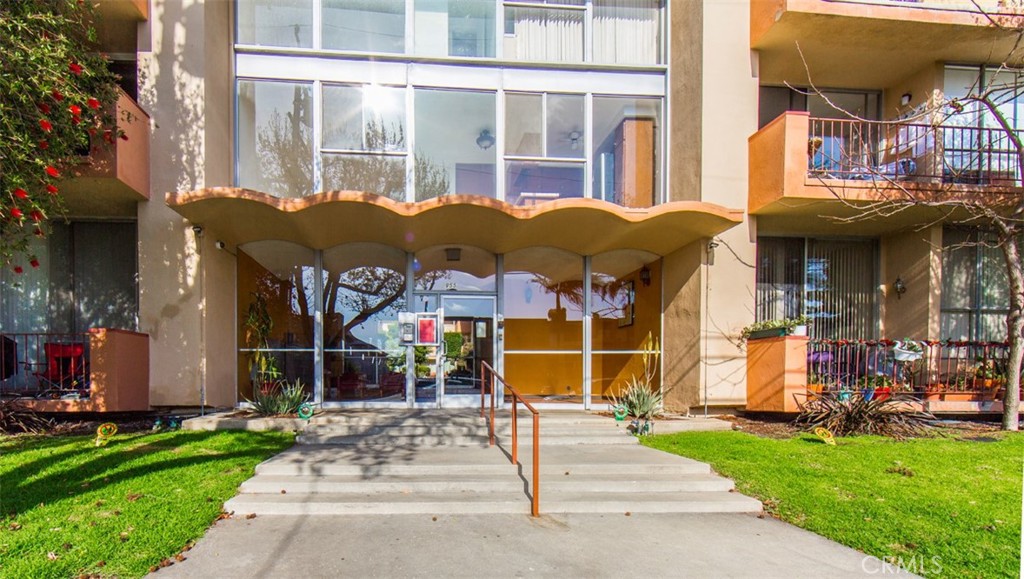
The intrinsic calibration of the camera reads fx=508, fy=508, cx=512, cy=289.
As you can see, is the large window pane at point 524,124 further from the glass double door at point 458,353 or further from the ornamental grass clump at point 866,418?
the ornamental grass clump at point 866,418

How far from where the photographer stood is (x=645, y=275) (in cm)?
1005

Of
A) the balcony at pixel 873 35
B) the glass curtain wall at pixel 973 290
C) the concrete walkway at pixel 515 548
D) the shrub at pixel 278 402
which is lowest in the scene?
the concrete walkway at pixel 515 548

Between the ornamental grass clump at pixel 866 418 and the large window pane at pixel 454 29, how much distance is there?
8.31 meters

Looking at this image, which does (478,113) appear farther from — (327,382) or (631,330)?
(327,382)

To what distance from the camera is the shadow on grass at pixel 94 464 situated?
4625 millimetres

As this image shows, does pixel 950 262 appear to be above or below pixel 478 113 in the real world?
below

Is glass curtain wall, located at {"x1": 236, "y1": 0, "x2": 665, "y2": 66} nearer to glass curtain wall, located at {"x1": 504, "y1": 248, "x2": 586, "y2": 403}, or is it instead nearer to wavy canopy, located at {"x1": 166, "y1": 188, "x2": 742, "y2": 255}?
wavy canopy, located at {"x1": 166, "y1": 188, "x2": 742, "y2": 255}

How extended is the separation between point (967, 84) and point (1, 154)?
14.7 metres

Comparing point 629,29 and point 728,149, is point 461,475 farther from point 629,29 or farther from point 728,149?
point 629,29

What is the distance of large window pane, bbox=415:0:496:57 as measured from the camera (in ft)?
31.3

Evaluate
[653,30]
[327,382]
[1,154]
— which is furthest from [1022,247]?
[1,154]

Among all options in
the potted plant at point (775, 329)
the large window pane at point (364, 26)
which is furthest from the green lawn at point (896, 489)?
the large window pane at point (364, 26)

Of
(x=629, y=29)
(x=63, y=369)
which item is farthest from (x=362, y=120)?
(x=63, y=369)

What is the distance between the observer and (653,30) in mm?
9898
